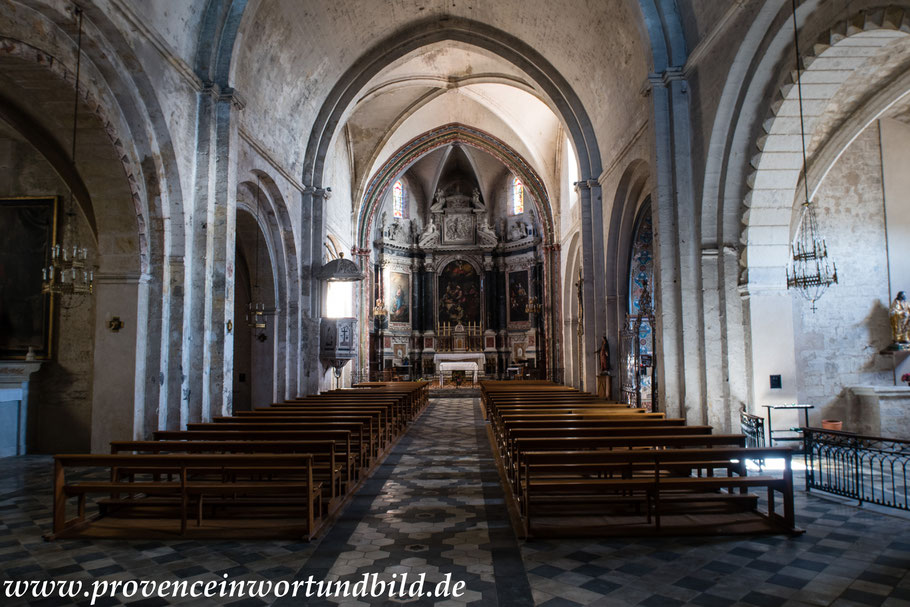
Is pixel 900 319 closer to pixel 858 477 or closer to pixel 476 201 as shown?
pixel 858 477

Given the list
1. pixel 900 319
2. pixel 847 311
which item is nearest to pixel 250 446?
pixel 847 311

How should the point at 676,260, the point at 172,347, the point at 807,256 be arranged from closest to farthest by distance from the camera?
the point at 807,256 → the point at 172,347 → the point at 676,260

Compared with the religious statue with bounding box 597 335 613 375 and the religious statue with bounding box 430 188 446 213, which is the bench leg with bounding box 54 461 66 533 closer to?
the religious statue with bounding box 597 335 613 375

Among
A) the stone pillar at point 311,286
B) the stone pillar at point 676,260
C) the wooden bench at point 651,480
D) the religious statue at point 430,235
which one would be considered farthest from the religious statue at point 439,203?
the wooden bench at point 651,480

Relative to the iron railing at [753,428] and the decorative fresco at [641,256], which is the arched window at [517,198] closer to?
the decorative fresco at [641,256]

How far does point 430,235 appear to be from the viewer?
28766 mm

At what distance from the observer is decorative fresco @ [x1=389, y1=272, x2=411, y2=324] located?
1094 inches

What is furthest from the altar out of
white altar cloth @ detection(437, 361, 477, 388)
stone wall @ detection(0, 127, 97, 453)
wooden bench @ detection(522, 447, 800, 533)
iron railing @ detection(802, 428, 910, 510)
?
wooden bench @ detection(522, 447, 800, 533)

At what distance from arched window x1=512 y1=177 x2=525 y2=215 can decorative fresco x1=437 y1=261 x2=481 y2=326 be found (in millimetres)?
3725

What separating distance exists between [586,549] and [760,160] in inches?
242

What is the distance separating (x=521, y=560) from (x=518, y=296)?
24.2 meters

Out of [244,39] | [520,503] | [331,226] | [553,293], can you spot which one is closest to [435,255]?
[553,293]

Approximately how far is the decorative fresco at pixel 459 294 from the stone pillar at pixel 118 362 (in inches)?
821

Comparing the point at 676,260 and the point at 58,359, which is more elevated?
the point at 676,260
